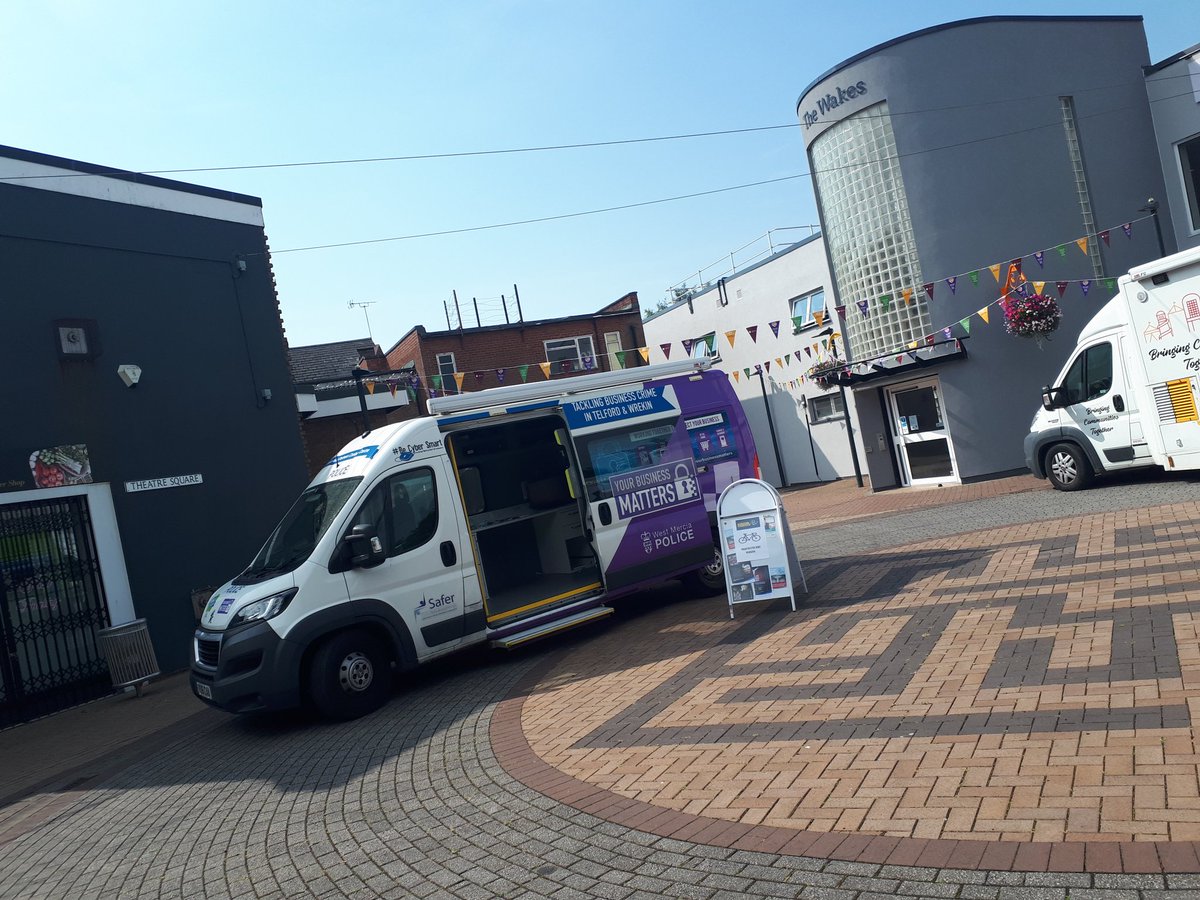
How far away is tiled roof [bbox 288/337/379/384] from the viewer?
34438mm

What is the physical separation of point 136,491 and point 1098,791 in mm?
12241

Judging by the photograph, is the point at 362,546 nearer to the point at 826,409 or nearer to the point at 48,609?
the point at 48,609

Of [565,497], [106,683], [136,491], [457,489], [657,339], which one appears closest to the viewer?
[457,489]

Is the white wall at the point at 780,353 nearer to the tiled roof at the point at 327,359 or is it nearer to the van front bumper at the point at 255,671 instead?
the tiled roof at the point at 327,359

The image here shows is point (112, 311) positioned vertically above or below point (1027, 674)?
above

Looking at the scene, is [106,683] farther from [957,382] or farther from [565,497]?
[957,382]

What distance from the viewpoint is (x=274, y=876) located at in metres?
4.75

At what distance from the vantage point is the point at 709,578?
10727 mm

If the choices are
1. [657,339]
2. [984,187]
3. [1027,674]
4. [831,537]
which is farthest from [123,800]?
[657,339]

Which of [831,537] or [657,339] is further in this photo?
[657,339]

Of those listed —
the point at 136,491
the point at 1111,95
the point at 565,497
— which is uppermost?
the point at 1111,95

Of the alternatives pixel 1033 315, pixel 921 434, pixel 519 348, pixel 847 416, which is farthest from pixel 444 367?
pixel 1033 315

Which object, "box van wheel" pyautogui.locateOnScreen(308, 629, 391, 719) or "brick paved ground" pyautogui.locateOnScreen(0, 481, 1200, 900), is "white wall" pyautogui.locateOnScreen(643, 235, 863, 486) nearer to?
"brick paved ground" pyautogui.locateOnScreen(0, 481, 1200, 900)

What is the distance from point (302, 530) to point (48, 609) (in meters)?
5.17
